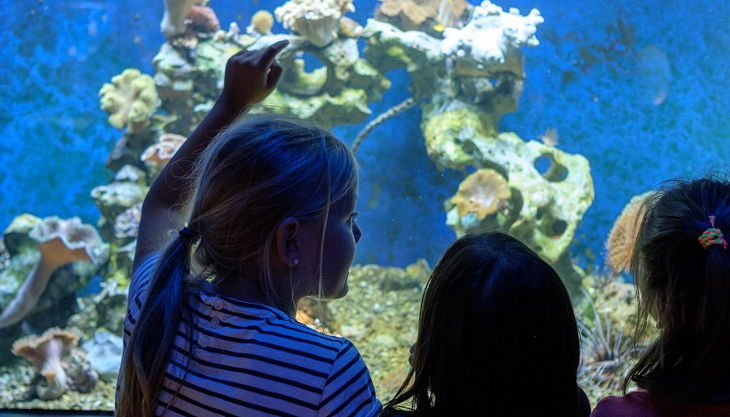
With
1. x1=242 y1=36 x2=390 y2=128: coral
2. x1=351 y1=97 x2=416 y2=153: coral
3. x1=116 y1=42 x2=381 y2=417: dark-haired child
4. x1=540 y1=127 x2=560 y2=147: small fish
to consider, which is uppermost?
x1=242 y1=36 x2=390 y2=128: coral

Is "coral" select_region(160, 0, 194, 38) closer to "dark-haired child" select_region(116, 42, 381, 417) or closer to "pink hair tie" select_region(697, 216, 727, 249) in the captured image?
"dark-haired child" select_region(116, 42, 381, 417)

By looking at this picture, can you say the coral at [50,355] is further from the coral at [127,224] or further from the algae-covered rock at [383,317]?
the algae-covered rock at [383,317]

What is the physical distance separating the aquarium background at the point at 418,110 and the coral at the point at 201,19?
0.82 ft

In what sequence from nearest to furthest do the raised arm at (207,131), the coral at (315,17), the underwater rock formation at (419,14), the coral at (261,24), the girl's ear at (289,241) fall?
the girl's ear at (289,241) < the raised arm at (207,131) < the coral at (315,17) < the underwater rock formation at (419,14) < the coral at (261,24)

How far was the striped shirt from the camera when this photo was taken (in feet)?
2.84

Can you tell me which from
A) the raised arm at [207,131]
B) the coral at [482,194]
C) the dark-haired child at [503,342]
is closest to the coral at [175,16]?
the coral at [482,194]

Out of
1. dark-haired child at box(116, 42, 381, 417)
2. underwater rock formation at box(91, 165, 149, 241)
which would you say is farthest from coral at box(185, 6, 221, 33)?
dark-haired child at box(116, 42, 381, 417)

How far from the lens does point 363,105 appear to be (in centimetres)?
543

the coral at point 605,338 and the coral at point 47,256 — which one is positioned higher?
the coral at point 47,256

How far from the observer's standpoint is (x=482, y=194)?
4715mm

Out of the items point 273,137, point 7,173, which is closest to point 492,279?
point 273,137

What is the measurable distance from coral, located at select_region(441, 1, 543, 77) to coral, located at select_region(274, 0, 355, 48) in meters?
0.99

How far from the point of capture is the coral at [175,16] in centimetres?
515

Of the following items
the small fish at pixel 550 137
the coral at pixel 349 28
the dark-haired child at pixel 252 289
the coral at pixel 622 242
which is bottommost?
the coral at pixel 622 242
